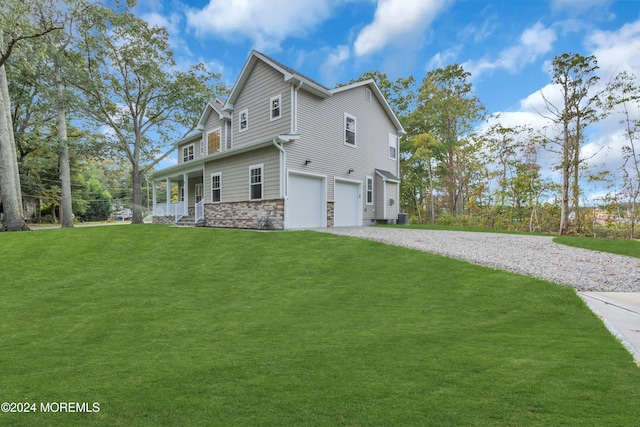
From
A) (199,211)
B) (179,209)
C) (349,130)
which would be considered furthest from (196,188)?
(349,130)

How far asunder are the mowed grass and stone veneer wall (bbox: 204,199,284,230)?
5485 millimetres

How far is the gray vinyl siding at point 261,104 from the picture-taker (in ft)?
45.2

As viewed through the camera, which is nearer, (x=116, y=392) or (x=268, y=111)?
(x=116, y=392)

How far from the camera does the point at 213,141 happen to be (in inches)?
750

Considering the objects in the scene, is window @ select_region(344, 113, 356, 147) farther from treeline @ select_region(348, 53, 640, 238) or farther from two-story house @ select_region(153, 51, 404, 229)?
treeline @ select_region(348, 53, 640, 238)

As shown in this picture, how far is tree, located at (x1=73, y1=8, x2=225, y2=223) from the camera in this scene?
1903 cm

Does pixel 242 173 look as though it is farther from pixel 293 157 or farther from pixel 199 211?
pixel 199 211

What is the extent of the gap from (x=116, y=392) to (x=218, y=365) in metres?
0.78

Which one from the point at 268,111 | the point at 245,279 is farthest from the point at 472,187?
the point at 245,279

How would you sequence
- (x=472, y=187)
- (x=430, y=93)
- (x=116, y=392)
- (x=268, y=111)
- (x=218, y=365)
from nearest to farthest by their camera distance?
1. (x=116, y=392)
2. (x=218, y=365)
3. (x=268, y=111)
4. (x=472, y=187)
5. (x=430, y=93)

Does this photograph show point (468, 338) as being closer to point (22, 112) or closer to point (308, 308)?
point (308, 308)

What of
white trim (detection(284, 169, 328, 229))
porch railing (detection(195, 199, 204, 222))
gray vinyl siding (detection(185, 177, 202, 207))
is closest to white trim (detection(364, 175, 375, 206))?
white trim (detection(284, 169, 328, 229))

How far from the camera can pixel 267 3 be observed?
14.8 m

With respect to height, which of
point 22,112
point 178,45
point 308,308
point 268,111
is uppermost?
point 178,45
